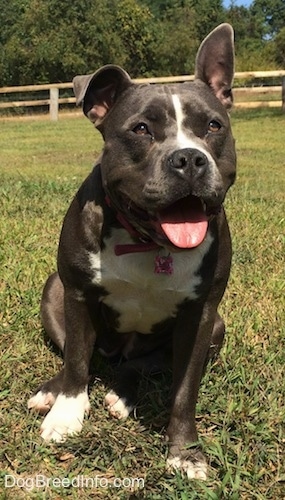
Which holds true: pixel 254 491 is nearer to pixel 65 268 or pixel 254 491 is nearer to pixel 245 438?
pixel 245 438

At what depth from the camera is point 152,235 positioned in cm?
216

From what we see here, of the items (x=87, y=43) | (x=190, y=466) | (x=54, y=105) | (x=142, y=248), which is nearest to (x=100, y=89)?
(x=142, y=248)

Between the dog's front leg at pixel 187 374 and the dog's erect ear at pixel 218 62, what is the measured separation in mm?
849

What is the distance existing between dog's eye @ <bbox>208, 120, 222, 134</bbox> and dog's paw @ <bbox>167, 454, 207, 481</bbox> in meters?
1.13

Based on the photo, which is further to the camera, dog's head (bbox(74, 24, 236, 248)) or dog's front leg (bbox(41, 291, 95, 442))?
dog's front leg (bbox(41, 291, 95, 442))

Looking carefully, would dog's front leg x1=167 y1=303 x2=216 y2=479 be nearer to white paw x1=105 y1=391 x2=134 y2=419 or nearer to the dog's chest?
the dog's chest

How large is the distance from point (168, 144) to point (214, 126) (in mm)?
242

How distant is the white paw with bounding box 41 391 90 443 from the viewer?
2.35 m

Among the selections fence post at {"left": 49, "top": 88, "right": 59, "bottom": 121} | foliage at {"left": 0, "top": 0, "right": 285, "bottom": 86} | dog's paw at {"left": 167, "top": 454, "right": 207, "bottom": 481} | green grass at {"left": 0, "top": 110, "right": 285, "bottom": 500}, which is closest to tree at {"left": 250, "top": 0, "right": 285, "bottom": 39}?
foliage at {"left": 0, "top": 0, "right": 285, "bottom": 86}

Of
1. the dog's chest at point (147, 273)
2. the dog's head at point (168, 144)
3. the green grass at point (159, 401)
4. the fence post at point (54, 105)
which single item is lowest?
the fence post at point (54, 105)

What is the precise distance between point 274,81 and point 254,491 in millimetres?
27672

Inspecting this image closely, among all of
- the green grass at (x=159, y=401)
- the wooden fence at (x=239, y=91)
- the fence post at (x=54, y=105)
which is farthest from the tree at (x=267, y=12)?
the green grass at (x=159, y=401)

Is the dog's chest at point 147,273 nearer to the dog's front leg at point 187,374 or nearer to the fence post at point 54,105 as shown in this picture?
the dog's front leg at point 187,374

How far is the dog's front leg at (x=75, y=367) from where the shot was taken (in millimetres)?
2430
